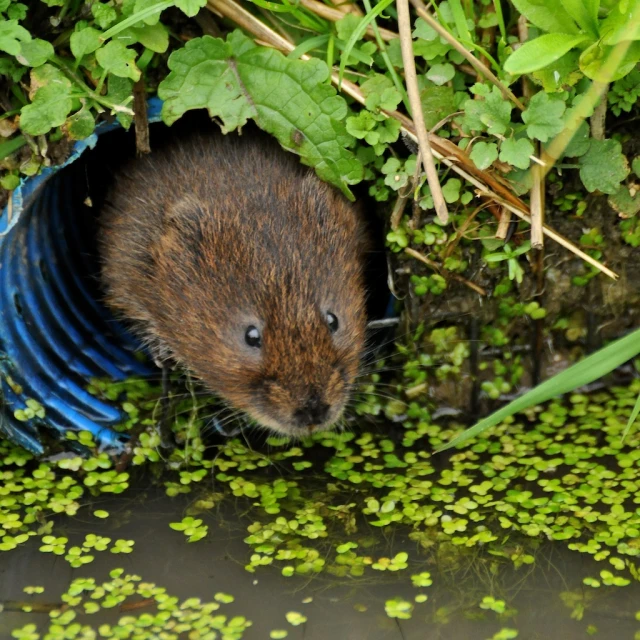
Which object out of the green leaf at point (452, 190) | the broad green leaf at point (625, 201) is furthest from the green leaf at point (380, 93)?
the broad green leaf at point (625, 201)

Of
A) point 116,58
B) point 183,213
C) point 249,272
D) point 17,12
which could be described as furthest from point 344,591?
point 17,12

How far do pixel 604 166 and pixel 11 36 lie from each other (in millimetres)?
1943

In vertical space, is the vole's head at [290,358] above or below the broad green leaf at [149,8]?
below

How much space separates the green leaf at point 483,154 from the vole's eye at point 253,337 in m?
0.91

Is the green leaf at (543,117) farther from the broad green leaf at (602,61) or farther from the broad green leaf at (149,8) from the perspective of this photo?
the broad green leaf at (149,8)

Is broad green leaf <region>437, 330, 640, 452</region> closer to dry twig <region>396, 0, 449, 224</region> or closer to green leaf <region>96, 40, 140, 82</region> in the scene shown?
dry twig <region>396, 0, 449, 224</region>

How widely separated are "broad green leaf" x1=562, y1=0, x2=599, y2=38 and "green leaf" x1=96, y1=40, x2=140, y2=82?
52.7 inches

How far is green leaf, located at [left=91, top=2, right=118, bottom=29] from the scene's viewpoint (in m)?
2.98

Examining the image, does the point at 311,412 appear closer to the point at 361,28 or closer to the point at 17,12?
the point at 361,28

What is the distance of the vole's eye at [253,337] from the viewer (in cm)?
318

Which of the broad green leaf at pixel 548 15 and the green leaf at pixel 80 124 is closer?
the broad green leaf at pixel 548 15

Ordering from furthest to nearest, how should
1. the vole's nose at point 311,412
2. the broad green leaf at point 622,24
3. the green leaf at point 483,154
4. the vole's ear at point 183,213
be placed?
the vole's ear at point 183,213 → the vole's nose at point 311,412 → the green leaf at point 483,154 → the broad green leaf at point 622,24

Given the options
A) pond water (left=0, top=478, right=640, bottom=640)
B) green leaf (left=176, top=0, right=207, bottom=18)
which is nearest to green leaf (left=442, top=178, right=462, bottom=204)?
green leaf (left=176, top=0, right=207, bottom=18)

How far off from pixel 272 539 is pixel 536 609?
2.90 ft
